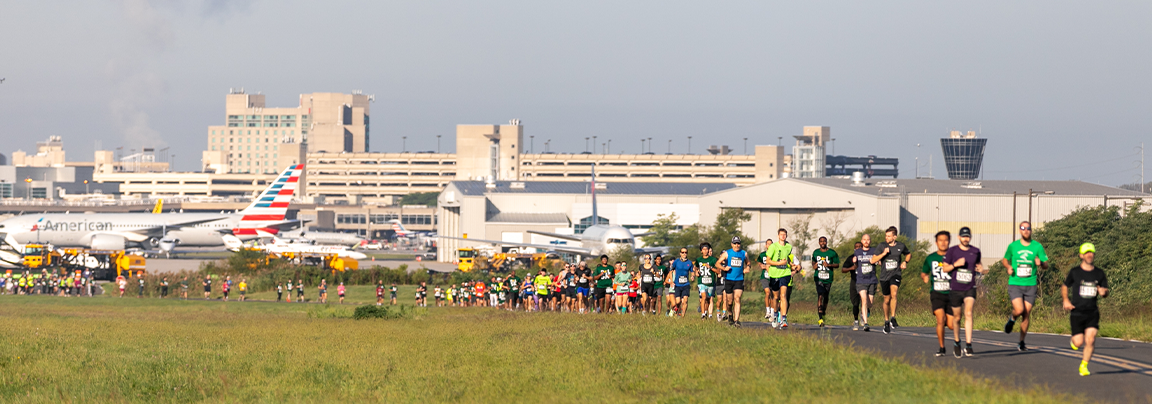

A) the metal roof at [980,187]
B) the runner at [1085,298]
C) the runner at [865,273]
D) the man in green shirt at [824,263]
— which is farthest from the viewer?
the metal roof at [980,187]

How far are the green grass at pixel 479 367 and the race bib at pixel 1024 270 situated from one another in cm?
245

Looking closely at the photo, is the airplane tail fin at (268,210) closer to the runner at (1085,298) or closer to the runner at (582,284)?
the runner at (582,284)

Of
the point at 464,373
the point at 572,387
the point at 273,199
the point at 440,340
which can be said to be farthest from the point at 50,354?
the point at 273,199

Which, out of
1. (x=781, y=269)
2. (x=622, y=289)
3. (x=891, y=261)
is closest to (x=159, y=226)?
(x=622, y=289)

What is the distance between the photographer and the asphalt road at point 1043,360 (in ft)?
39.5

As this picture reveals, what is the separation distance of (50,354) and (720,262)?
13.2 m

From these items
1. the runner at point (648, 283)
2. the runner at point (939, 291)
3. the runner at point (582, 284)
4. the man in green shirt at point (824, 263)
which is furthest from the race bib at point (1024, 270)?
the runner at point (582, 284)

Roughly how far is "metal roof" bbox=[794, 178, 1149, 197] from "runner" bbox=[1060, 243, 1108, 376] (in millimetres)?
67639

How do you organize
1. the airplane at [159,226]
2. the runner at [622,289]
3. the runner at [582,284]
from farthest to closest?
1. the airplane at [159,226]
2. the runner at [582,284]
3. the runner at [622,289]

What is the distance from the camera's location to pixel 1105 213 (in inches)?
2264

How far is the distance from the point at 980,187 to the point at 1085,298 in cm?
7835

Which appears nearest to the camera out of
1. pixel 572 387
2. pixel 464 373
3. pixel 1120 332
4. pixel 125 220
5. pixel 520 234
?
pixel 572 387

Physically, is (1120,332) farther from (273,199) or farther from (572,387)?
(273,199)

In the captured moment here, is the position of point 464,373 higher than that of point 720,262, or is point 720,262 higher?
point 720,262
